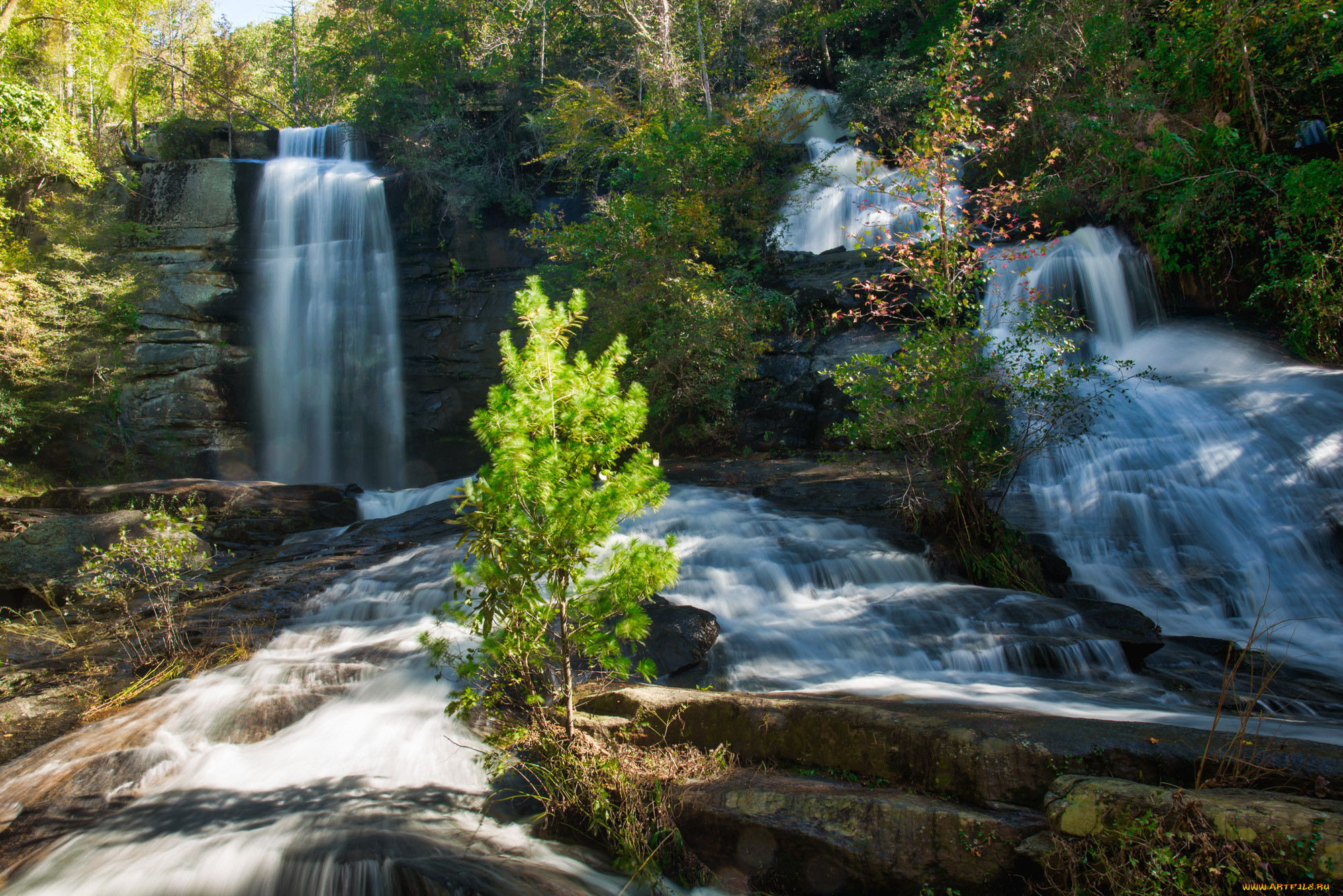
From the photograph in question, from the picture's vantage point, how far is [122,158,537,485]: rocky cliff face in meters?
18.8

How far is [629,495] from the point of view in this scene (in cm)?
374

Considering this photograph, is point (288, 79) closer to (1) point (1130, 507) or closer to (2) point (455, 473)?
(2) point (455, 473)

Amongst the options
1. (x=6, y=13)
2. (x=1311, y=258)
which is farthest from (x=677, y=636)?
(x=6, y=13)

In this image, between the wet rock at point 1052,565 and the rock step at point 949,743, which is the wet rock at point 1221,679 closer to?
the wet rock at point 1052,565

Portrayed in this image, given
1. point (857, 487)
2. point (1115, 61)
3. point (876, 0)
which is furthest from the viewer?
point (876, 0)

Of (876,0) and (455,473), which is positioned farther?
(876,0)

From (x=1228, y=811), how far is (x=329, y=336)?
70.3 feet

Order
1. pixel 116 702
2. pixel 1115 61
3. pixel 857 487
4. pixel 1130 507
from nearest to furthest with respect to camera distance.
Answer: pixel 116 702 → pixel 1130 507 → pixel 857 487 → pixel 1115 61

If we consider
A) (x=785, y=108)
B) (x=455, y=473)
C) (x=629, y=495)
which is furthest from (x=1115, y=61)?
(x=455, y=473)

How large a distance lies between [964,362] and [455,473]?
1517 cm

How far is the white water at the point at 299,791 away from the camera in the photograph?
11.1 feet

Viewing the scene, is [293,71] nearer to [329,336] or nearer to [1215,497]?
[329,336]

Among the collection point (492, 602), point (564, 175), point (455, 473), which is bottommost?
point (455, 473)

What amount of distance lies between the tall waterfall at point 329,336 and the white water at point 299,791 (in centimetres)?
1449
